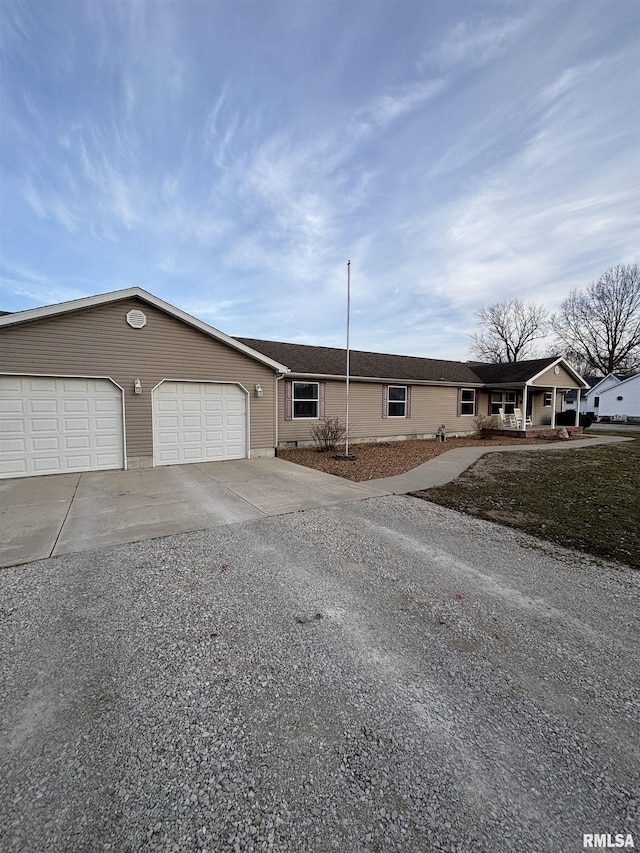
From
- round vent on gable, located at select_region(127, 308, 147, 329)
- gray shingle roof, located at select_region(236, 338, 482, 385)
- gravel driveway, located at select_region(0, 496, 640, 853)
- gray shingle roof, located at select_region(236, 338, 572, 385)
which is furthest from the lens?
gray shingle roof, located at select_region(236, 338, 572, 385)

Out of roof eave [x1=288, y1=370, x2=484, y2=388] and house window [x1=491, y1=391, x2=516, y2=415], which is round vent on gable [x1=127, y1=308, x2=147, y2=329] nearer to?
roof eave [x1=288, y1=370, x2=484, y2=388]

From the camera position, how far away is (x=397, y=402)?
50.1 feet

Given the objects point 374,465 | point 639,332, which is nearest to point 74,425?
point 374,465

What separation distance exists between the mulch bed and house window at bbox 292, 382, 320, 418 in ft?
4.16

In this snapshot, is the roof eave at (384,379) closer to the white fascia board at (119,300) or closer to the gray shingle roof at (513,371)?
the gray shingle roof at (513,371)

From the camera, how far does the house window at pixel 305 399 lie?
1271 cm

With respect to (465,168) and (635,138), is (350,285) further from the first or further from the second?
(635,138)

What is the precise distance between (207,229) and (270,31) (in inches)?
228

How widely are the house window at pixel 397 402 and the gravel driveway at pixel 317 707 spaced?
11.5 metres

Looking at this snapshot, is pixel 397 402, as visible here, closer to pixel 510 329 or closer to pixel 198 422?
pixel 198 422

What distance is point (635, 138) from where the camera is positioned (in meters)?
9.14

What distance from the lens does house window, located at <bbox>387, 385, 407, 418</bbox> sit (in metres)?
15.1

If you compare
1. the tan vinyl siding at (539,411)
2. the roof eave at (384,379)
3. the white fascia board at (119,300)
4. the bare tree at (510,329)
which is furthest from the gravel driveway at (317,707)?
the bare tree at (510,329)

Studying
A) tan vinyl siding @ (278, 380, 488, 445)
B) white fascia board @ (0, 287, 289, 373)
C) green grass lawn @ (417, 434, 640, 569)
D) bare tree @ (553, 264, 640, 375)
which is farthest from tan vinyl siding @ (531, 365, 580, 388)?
bare tree @ (553, 264, 640, 375)
